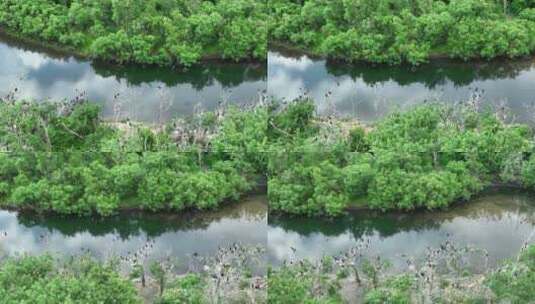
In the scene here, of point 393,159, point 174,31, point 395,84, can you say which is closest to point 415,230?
point 393,159

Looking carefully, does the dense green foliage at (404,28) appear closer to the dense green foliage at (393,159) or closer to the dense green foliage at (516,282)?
the dense green foliage at (393,159)

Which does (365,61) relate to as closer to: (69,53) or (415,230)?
(415,230)

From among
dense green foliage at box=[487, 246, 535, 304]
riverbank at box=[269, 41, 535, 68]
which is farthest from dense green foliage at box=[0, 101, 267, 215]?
dense green foliage at box=[487, 246, 535, 304]

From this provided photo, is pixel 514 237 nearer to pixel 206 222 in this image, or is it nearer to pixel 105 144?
pixel 206 222

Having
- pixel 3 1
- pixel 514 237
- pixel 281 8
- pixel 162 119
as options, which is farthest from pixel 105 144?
pixel 514 237

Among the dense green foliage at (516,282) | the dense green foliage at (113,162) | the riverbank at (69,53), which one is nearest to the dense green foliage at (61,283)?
the dense green foliage at (113,162)

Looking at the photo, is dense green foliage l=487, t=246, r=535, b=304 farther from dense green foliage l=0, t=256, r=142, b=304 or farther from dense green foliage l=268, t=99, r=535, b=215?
dense green foliage l=0, t=256, r=142, b=304
